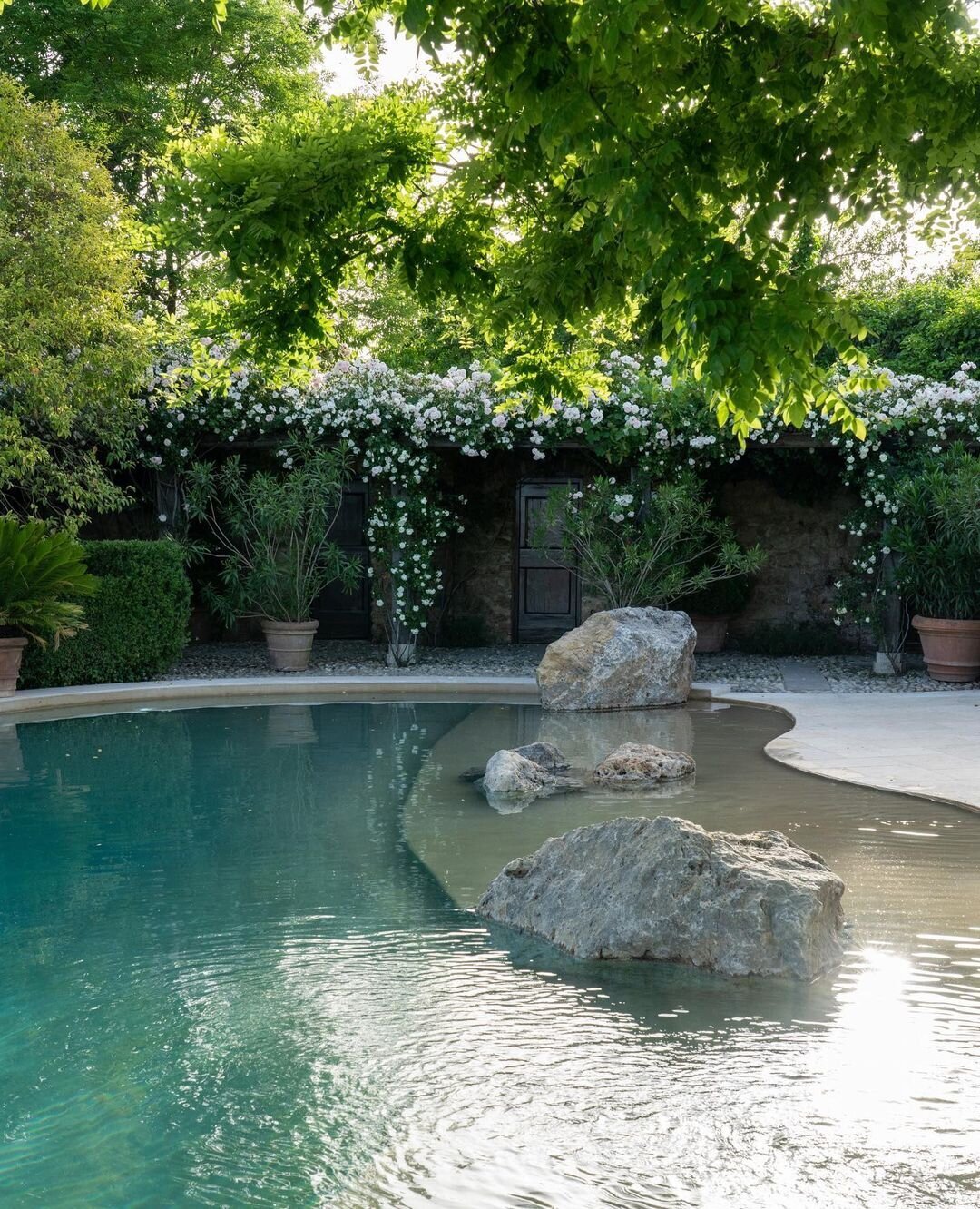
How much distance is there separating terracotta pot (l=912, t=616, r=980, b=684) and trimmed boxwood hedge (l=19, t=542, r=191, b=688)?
683cm

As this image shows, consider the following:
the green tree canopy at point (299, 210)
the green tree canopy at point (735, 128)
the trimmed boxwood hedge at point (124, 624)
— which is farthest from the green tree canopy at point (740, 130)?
the trimmed boxwood hedge at point (124, 624)

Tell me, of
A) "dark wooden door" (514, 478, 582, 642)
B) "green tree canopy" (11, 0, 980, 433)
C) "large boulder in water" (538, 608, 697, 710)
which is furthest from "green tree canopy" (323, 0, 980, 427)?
"dark wooden door" (514, 478, 582, 642)

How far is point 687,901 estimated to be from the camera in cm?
452

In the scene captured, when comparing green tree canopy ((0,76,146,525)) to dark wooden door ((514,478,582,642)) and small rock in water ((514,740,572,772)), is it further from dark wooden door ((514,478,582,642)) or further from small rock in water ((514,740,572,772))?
small rock in water ((514,740,572,772))

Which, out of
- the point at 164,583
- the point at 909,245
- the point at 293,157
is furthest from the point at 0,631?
the point at 909,245

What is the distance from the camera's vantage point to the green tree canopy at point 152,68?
52.2ft

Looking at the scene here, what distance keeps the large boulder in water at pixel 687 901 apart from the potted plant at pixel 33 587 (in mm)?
6982

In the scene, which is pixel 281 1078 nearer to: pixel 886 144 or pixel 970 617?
pixel 886 144

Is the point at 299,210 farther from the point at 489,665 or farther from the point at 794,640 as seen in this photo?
the point at 794,640

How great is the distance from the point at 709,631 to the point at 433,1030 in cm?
1053

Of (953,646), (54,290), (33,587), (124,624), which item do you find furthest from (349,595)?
(953,646)

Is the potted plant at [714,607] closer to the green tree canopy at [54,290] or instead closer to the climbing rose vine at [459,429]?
the climbing rose vine at [459,429]

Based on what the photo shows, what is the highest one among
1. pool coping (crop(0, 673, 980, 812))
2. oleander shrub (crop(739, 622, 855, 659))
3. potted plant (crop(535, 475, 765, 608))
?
potted plant (crop(535, 475, 765, 608))

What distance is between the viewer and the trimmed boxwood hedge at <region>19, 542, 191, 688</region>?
36.9 ft
